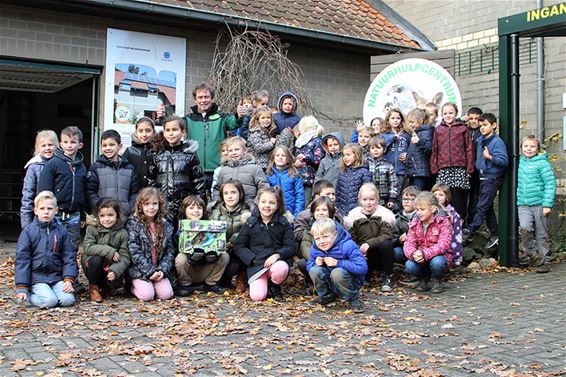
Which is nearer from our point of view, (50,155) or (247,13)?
(50,155)

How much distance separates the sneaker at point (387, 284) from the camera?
7354mm

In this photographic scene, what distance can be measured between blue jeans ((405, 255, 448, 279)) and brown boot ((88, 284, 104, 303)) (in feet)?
11.0

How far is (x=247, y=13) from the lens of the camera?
11.4 m

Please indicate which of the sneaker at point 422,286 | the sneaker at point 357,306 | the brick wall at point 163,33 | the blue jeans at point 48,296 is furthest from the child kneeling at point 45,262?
the brick wall at point 163,33

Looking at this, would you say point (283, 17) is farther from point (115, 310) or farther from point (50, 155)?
point (115, 310)

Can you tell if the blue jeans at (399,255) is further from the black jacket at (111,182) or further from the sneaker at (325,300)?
the black jacket at (111,182)

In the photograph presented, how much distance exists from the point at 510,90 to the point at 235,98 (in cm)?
457

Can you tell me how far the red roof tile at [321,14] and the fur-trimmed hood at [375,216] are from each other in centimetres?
483

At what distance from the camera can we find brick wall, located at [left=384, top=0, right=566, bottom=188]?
469 inches

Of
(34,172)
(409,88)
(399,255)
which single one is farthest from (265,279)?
(409,88)

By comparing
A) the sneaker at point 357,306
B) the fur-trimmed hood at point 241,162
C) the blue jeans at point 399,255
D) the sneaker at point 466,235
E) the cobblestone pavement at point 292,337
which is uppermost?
the fur-trimmed hood at point 241,162

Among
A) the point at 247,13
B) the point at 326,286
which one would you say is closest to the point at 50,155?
the point at 326,286

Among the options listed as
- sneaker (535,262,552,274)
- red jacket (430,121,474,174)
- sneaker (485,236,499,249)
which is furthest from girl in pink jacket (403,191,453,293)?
sneaker (485,236,499,249)

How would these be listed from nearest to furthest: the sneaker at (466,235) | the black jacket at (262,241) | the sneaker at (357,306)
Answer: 1. the sneaker at (357,306)
2. the black jacket at (262,241)
3. the sneaker at (466,235)
